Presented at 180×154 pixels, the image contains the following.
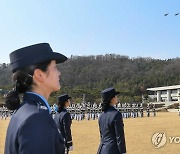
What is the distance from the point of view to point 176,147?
11.9 meters

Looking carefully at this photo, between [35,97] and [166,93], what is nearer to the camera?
[35,97]

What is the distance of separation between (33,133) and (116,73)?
112676 mm

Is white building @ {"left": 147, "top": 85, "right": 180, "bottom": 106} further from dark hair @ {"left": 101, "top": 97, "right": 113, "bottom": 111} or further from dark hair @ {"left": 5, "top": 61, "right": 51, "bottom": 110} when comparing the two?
dark hair @ {"left": 5, "top": 61, "right": 51, "bottom": 110}

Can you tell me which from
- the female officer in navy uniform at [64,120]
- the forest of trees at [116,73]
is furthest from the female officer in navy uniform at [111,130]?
the forest of trees at [116,73]

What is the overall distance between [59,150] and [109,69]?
115 m

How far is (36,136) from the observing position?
173cm

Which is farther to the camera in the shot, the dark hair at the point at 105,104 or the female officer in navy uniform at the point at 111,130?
the dark hair at the point at 105,104

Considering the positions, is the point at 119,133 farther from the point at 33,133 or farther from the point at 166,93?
the point at 166,93

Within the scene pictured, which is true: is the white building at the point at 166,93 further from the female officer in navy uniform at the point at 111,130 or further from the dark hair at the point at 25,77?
the dark hair at the point at 25,77

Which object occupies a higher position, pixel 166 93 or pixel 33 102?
pixel 33 102

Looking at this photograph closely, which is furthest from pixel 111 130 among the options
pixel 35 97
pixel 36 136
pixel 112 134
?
pixel 36 136

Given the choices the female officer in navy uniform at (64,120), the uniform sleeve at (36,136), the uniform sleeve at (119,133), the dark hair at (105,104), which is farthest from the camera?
the female officer in navy uniform at (64,120)

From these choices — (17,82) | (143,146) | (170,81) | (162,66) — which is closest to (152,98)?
(170,81)

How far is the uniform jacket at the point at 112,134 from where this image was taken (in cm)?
514
